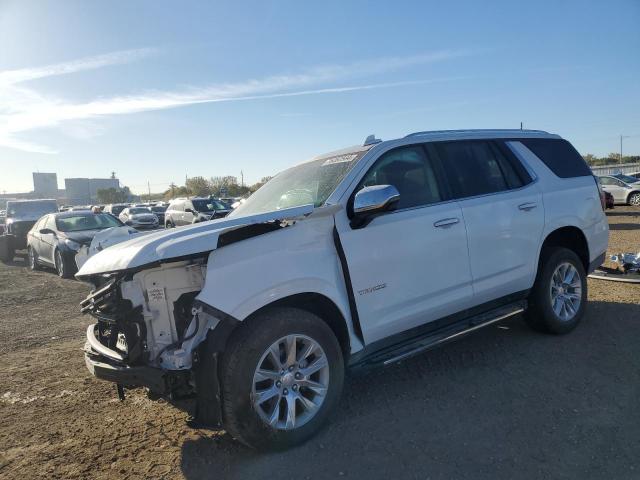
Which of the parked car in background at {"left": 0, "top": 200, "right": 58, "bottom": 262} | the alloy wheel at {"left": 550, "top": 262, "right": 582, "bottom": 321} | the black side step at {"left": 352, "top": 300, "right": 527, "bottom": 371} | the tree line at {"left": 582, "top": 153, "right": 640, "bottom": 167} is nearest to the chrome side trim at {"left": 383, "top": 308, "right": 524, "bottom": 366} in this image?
Result: the black side step at {"left": 352, "top": 300, "right": 527, "bottom": 371}

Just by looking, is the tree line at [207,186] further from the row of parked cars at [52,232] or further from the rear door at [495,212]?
the rear door at [495,212]

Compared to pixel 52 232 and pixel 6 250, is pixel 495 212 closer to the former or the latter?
pixel 52 232

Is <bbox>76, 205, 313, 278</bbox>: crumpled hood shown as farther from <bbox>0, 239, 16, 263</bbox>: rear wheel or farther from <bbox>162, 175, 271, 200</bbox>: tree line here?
<bbox>162, 175, 271, 200</bbox>: tree line

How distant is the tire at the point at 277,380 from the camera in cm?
279

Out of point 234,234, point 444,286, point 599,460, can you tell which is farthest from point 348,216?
point 599,460

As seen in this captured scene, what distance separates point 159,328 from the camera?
9.82 feet

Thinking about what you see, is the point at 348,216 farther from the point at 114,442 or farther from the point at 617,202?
the point at 617,202

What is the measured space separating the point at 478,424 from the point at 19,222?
1677cm

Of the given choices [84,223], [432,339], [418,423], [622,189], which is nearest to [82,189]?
[84,223]

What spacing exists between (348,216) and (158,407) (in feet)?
7.08

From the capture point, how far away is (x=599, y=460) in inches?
108

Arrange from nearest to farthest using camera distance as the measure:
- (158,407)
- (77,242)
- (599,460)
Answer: (599,460), (158,407), (77,242)

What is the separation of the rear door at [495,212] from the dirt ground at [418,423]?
0.73 m

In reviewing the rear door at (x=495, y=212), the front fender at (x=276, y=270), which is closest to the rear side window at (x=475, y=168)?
the rear door at (x=495, y=212)
